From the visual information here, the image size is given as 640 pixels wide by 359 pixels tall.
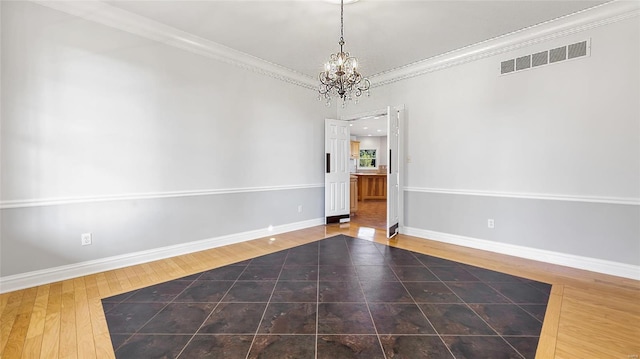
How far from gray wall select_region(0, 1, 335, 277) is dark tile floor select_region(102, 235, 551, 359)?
1.01 meters

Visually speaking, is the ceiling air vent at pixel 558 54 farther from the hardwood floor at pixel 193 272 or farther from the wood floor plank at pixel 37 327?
the wood floor plank at pixel 37 327

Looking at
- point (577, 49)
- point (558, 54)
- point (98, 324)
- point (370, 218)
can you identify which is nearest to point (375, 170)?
point (370, 218)

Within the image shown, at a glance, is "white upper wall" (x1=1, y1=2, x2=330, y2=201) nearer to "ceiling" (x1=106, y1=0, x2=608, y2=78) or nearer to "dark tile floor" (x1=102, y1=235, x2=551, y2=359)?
"ceiling" (x1=106, y1=0, x2=608, y2=78)

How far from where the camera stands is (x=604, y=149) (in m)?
2.84

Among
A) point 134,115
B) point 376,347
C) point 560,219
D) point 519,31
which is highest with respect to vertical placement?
point 519,31

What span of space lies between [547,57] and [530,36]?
1.15 feet

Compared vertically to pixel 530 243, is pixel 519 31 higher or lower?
higher

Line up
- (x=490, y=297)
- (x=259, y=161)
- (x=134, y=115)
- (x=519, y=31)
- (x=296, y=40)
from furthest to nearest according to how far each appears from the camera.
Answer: (x=259, y=161), (x=296, y=40), (x=519, y=31), (x=134, y=115), (x=490, y=297)

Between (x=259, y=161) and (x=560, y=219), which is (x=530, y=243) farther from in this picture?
(x=259, y=161)

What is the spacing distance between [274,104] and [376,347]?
394 centimetres

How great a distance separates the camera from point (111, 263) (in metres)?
2.93

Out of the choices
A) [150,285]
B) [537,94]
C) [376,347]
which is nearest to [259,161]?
[150,285]

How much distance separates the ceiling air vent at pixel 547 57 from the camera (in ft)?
9.68

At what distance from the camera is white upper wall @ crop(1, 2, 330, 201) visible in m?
2.46
